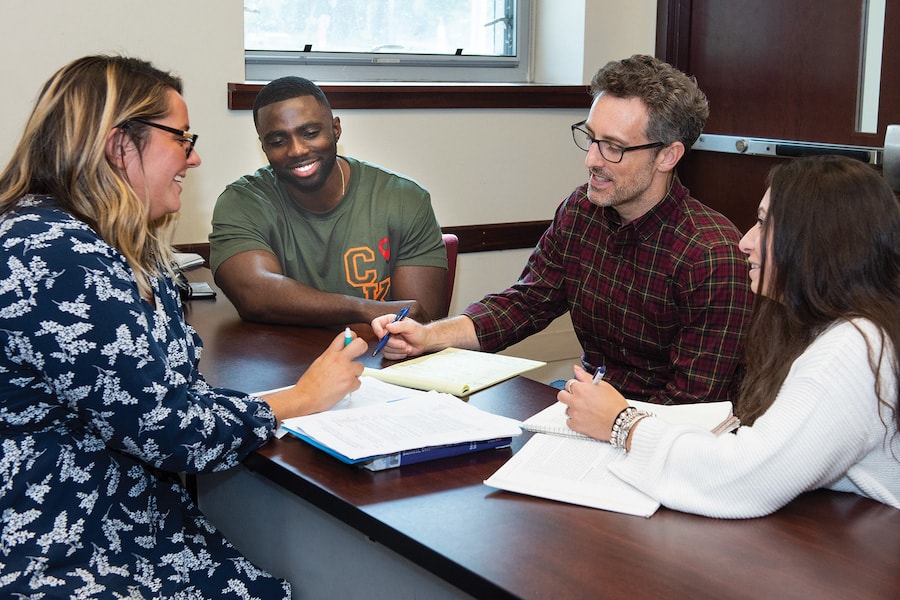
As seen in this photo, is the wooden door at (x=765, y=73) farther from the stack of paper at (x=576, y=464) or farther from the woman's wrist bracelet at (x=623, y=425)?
the woman's wrist bracelet at (x=623, y=425)

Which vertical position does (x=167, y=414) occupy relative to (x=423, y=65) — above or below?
below

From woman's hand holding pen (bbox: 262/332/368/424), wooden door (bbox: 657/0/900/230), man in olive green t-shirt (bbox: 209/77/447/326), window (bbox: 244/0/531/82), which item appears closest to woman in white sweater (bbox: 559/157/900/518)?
woman's hand holding pen (bbox: 262/332/368/424)

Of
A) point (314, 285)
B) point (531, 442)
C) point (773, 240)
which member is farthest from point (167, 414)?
point (314, 285)

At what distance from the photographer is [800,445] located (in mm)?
1277

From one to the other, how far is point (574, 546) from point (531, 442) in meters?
0.35

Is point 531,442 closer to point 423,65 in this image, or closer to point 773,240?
point 773,240

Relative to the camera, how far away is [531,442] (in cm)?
157

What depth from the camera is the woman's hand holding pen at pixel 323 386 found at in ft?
5.47

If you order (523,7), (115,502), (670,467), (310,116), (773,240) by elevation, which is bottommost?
(115,502)

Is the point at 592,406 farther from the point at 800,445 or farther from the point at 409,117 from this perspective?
the point at 409,117

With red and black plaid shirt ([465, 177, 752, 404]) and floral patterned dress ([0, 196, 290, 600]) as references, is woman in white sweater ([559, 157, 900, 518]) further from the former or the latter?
floral patterned dress ([0, 196, 290, 600])

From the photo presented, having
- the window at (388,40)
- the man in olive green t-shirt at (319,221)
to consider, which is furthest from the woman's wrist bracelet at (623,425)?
the window at (388,40)

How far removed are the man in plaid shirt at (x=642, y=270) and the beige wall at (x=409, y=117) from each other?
1240 mm

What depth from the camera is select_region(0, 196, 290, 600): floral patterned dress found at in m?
1.33
